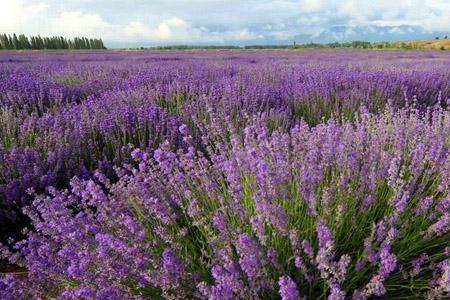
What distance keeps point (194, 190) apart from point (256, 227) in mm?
765

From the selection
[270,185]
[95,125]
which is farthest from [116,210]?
[95,125]

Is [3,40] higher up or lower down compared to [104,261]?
lower down

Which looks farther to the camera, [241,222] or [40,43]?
[40,43]

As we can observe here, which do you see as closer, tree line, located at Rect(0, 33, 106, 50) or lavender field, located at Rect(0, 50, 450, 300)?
lavender field, located at Rect(0, 50, 450, 300)

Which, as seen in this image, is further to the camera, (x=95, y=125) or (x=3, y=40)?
(x=3, y=40)

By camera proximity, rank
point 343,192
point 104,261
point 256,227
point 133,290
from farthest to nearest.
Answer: point 343,192 < point 133,290 < point 104,261 < point 256,227

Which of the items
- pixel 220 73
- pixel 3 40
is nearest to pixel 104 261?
pixel 220 73

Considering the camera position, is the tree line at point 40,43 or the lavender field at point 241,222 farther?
the tree line at point 40,43

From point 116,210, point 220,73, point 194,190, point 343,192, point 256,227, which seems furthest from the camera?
point 220,73

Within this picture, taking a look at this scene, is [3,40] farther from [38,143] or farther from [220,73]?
[38,143]

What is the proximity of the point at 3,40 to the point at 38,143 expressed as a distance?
43880 mm

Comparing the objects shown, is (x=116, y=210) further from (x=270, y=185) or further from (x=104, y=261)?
(x=270, y=185)

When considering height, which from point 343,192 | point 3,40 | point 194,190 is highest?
point 343,192

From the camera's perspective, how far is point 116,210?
188cm
